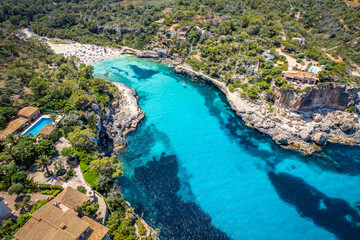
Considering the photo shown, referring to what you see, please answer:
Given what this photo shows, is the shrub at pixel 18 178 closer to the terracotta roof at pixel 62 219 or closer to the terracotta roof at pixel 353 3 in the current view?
the terracotta roof at pixel 62 219

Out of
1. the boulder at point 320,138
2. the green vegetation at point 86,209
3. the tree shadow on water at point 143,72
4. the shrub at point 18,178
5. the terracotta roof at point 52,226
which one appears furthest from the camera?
the tree shadow on water at point 143,72

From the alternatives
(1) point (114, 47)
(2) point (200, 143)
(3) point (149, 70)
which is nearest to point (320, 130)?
(2) point (200, 143)

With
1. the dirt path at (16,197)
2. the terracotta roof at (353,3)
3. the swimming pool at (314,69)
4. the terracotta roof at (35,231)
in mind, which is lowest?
the dirt path at (16,197)

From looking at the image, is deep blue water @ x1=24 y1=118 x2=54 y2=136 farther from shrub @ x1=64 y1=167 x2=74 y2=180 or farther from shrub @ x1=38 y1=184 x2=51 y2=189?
shrub @ x1=38 y1=184 x2=51 y2=189

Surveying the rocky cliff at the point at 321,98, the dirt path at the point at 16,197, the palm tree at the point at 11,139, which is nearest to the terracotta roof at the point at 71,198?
the dirt path at the point at 16,197

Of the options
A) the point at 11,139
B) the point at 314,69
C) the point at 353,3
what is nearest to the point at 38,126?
the point at 11,139

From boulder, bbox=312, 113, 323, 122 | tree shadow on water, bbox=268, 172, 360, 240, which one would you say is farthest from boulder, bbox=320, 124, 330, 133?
tree shadow on water, bbox=268, 172, 360, 240
